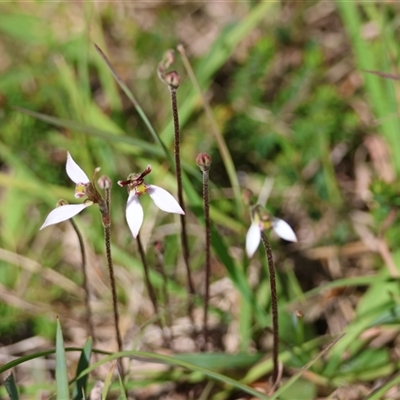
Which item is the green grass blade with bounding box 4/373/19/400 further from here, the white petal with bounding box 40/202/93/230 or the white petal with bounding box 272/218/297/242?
the white petal with bounding box 272/218/297/242

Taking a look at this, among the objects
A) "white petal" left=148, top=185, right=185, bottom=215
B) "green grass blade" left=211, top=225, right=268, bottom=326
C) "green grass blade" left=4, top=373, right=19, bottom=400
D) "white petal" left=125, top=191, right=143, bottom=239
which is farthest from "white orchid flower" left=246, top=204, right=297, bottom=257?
"green grass blade" left=4, top=373, right=19, bottom=400

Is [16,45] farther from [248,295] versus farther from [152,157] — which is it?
[248,295]

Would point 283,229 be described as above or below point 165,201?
below

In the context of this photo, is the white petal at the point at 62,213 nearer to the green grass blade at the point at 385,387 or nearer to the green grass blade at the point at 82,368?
the green grass blade at the point at 82,368

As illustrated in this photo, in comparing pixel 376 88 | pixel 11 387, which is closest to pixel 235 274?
pixel 11 387

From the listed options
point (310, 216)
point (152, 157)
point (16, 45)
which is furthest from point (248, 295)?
point (16, 45)

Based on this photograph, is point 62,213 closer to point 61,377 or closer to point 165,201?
point 165,201

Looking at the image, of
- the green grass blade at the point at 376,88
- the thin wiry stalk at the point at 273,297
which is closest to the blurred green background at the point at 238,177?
the green grass blade at the point at 376,88

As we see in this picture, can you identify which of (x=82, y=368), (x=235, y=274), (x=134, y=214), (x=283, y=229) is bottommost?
(x=82, y=368)
